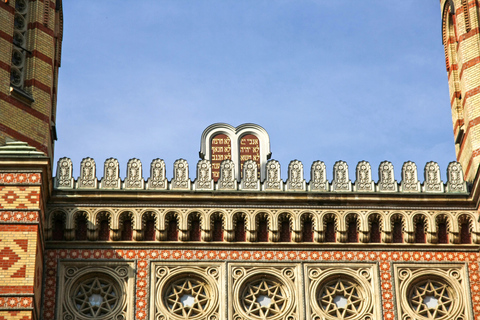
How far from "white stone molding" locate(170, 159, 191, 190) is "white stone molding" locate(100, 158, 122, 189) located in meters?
0.89

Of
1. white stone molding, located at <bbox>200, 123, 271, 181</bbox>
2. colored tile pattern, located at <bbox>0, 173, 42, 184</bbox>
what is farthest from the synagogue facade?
white stone molding, located at <bbox>200, 123, 271, 181</bbox>

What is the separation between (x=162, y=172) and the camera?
19.6 m

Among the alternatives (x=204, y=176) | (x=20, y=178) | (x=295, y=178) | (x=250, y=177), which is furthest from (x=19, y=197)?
(x=295, y=178)

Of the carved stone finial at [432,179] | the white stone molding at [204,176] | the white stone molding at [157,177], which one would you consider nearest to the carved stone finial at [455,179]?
the carved stone finial at [432,179]

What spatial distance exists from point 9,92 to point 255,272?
4948 mm

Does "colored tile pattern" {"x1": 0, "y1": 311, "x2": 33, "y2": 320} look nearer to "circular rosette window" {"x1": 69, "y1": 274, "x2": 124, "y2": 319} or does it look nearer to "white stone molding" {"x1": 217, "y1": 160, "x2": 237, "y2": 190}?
"circular rosette window" {"x1": 69, "y1": 274, "x2": 124, "y2": 319}

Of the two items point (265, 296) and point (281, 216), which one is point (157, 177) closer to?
point (281, 216)

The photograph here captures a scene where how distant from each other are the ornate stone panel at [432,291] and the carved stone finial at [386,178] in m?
1.32

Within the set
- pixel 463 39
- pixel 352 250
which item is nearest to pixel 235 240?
pixel 352 250

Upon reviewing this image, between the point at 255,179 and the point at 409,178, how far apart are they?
2563 millimetres

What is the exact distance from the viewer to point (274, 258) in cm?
1917

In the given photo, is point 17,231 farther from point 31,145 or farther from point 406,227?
point 406,227

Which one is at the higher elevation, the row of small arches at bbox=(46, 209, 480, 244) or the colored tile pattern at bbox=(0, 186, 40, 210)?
the colored tile pattern at bbox=(0, 186, 40, 210)

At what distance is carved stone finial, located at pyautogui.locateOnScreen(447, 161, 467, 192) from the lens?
65.0 ft
